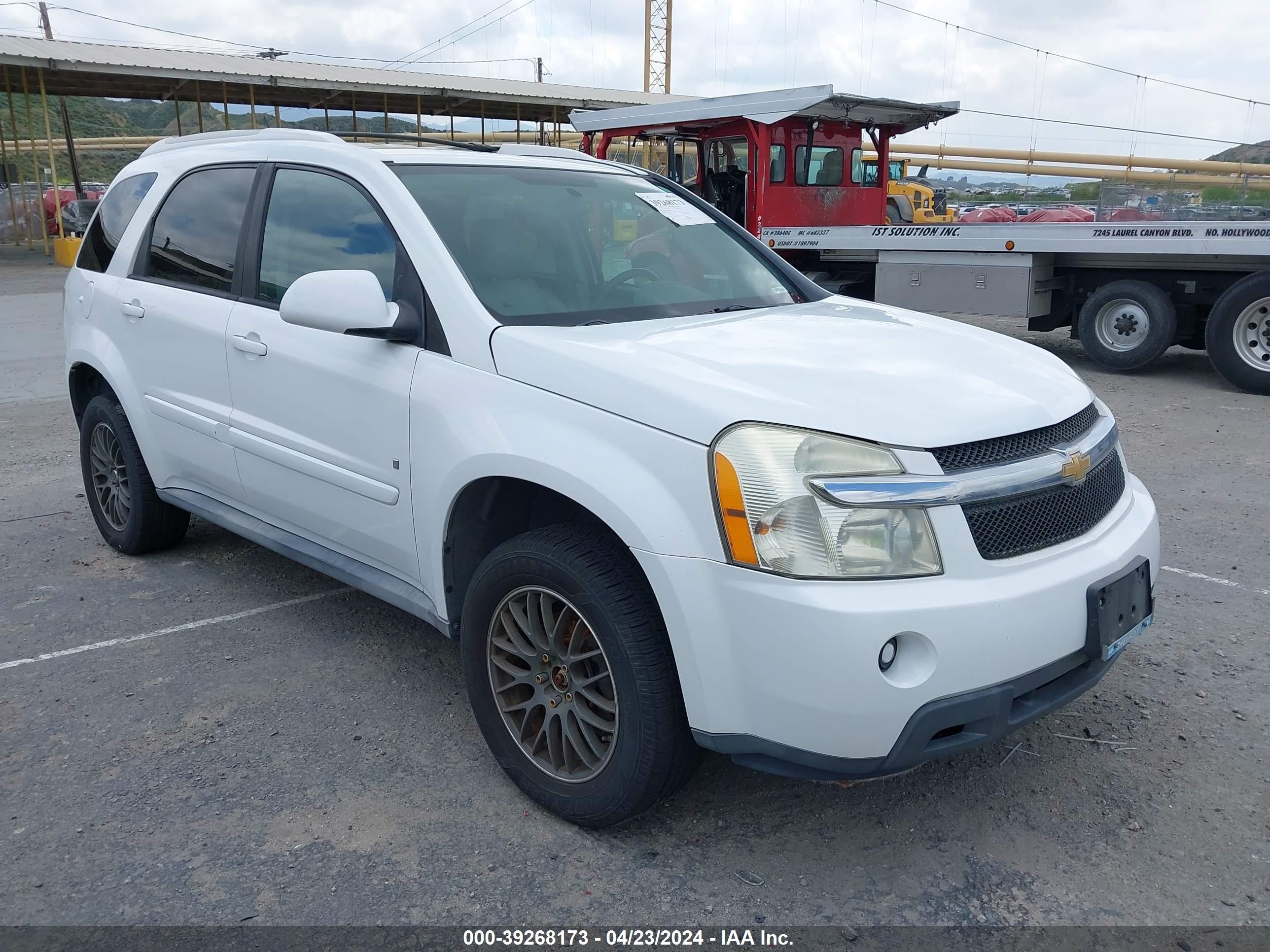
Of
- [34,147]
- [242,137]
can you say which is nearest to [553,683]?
[242,137]

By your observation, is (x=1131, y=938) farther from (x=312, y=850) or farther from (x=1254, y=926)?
(x=312, y=850)

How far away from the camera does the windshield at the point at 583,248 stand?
3260mm

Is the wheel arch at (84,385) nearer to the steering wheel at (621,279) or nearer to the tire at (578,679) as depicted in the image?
the steering wheel at (621,279)

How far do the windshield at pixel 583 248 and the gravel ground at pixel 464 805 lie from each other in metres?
1.42

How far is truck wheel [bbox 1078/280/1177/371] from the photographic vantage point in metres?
9.72

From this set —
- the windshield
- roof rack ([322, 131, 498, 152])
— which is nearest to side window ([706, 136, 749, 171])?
the windshield

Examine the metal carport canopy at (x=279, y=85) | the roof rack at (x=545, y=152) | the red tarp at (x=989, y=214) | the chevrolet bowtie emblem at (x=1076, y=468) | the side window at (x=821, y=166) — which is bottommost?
the chevrolet bowtie emblem at (x=1076, y=468)

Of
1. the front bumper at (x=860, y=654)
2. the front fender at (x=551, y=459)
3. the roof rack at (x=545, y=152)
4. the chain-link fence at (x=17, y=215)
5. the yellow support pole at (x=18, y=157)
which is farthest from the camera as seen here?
the chain-link fence at (x=17, y=215)

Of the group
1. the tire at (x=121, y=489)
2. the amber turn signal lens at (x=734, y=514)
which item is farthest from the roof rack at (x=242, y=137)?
the amber turn signal lens at (x=734, y=514)

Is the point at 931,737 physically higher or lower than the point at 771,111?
lower

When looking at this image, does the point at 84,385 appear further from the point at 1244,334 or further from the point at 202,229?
the point at 1244,334

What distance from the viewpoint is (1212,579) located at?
462 cm

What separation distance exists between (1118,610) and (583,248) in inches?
80.1

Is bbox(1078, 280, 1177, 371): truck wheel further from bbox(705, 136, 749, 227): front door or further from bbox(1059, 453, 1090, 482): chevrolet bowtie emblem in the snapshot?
bbox(1059, 453, 1090, 482): chevrolet bowtie emblem
